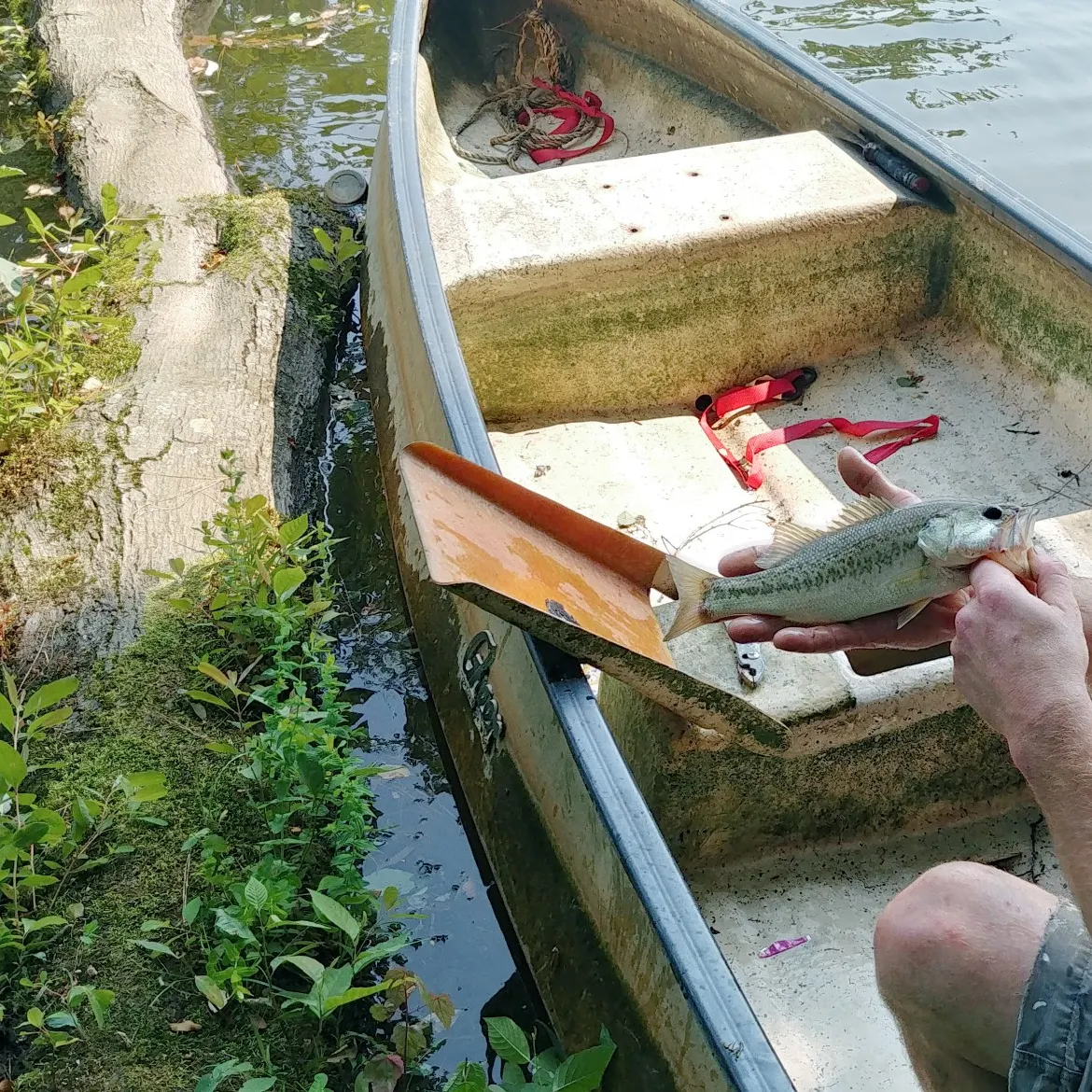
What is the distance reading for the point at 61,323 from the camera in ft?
14.5

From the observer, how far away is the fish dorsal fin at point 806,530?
2398 mm

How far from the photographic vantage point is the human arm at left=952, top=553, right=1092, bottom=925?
166cm

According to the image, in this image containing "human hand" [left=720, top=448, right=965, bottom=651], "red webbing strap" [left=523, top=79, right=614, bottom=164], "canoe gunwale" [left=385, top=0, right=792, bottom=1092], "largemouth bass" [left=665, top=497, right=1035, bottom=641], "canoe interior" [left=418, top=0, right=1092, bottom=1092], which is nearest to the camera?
"canoe gunwale" [left=385, top=0, right=792, bottom=1092]

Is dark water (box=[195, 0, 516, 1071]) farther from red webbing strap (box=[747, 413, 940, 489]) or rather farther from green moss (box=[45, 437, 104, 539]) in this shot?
red webbing strap (box=[747, 413, 940, 489])

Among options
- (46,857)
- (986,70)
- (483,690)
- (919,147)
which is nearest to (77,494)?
(46,857)

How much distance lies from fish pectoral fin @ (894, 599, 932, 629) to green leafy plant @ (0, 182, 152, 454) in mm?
2574

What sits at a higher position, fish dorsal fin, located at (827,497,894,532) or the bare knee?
fish dorsal fin, located at (827,497,894,532)

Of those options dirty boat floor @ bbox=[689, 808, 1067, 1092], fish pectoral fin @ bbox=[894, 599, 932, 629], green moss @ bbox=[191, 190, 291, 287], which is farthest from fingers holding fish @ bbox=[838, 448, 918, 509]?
green moss @ bbox=[191, 190, 291, 287]

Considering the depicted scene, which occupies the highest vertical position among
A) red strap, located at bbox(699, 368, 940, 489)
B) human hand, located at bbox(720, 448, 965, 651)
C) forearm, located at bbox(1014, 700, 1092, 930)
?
forearm, located at bbox(1014, 700, 1092, 930)

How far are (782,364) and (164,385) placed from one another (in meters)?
2.31

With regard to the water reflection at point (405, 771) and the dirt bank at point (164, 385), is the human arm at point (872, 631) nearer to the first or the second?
the water reflection at point (405, 771)

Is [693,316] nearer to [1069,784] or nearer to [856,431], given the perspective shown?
[856,431]

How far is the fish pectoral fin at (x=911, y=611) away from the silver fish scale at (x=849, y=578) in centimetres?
2

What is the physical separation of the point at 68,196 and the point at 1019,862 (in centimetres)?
570
